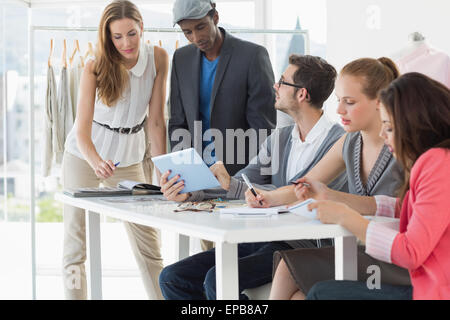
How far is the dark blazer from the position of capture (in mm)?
2945

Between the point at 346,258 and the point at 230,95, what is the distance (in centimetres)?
143

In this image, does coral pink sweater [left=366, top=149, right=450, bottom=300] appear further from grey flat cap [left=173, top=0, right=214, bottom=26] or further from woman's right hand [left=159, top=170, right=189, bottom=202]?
grey flat cap [left=173, top=0, right=214, bottom=26]

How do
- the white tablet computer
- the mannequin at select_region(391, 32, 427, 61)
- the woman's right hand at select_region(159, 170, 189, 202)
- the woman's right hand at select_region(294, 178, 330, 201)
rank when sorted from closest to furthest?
the woman's right hand at select_region(294, 178, 330, 201) < the white tablet computer < the woman's right hand at select_region(159, 170, 189, 202) < the mannequin at select_region(391, 32, 427, 61)

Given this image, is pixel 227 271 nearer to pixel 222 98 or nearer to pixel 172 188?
pixel 172 188

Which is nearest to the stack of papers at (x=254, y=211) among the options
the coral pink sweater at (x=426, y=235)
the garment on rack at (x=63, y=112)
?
the coral pink sweater at (x=426, y=235)

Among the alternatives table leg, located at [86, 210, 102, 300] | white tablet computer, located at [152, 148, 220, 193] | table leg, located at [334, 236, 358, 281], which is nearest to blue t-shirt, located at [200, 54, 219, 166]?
table leg, located at [86, 210, 102, 300]

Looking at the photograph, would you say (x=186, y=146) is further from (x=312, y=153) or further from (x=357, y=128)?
(x=357, y=128)

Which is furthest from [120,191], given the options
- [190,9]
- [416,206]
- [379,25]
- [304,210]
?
[379,25]

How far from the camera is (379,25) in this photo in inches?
165

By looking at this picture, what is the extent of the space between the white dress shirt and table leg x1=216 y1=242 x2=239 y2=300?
851 millimetres

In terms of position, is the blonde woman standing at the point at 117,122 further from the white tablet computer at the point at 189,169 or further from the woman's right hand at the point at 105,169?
the white tablet computer at the point at 189,169

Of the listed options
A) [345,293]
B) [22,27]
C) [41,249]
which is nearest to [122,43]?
[345,293]

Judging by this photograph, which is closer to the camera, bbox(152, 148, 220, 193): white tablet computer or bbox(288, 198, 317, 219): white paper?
bbox(288, 198, 317, 219): white paper

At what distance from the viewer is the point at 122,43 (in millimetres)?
2900
